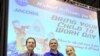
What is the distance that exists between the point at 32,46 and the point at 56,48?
290 mm

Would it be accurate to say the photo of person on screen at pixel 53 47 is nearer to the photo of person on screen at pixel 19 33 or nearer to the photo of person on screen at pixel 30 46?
the photo of person on screen at pixel 30 46

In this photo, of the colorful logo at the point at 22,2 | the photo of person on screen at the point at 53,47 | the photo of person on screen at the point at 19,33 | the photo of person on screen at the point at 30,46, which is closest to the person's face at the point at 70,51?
the photo of person on screen at the point at 53,47

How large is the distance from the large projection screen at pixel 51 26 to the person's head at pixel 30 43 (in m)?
0.03

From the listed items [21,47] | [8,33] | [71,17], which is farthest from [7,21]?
[71,17]

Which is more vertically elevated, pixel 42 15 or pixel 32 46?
pixel 42 15

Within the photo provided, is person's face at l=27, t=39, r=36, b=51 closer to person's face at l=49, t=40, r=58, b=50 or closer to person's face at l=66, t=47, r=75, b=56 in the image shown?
person's face at l=49, t=40, r=58, b=50

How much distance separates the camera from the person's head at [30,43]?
234 cm

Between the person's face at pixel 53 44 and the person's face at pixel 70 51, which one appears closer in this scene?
the person's face at pixel 53 44

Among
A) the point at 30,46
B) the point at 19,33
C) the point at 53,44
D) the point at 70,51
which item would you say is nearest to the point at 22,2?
the point at 19,33

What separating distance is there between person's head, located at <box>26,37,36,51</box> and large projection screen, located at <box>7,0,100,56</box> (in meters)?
0.03

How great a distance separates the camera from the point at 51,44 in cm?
252

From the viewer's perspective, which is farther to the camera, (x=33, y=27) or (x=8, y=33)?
(x=33, y=27)

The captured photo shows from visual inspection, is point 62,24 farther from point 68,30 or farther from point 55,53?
point 55,53

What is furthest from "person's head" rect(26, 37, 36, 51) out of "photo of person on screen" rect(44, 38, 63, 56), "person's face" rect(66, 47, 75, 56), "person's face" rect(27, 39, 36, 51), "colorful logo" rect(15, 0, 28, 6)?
"person's face" rect(66, 47, 75, 56)
